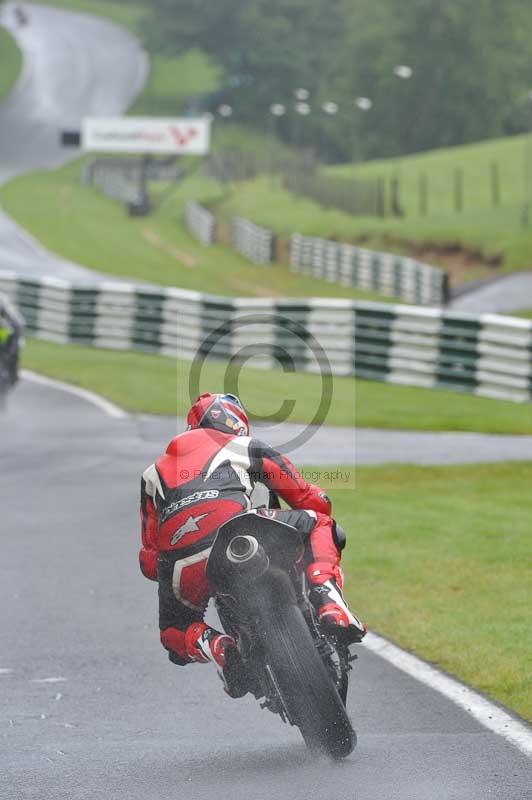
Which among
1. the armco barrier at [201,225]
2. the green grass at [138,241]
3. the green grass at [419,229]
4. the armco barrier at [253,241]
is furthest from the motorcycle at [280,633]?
the armco barrier at [201,225]

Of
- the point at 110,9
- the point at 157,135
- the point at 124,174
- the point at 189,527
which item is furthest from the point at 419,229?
the point at 110,9

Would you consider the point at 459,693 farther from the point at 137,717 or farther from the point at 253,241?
the point at 253,241

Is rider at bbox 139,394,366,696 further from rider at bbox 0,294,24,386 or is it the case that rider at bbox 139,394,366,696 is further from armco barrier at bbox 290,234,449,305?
armco barrier at bbox 290,234,449,305

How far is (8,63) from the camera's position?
12525cm

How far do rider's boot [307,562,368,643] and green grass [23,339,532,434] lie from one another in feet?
39.9

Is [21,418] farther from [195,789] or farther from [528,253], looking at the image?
[528,253]

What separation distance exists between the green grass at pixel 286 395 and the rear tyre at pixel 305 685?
41.4 feet

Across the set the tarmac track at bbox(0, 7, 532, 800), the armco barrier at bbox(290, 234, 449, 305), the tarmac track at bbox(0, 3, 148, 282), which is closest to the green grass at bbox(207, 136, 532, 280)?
the armco barrier at bbox(290, 234, 449, 305)

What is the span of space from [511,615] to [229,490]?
3123 mm

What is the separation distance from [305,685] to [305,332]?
1883 centimetres

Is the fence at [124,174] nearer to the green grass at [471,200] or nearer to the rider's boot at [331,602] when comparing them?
the green grass at [471,200]

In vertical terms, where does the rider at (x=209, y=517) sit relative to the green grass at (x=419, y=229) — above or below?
above

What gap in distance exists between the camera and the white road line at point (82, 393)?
65.0 feet

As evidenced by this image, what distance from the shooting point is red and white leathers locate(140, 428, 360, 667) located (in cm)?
705
